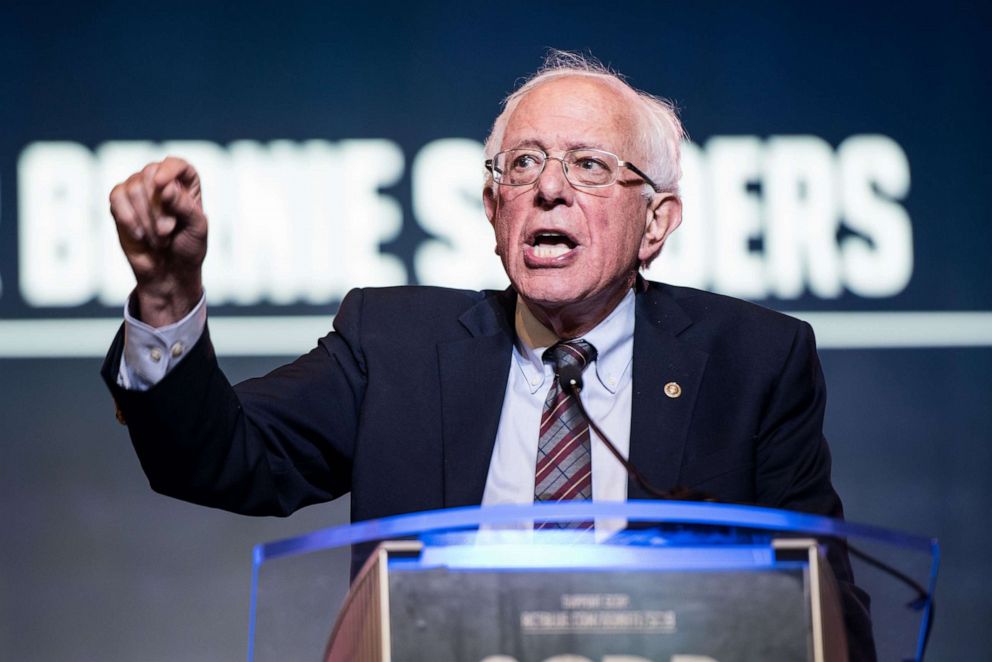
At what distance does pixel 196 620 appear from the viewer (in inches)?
118

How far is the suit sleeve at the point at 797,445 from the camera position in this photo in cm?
165

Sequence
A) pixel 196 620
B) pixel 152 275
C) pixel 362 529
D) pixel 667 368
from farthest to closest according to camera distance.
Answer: pixel 196 620, pixel 667 368, pixel 152 275, pixel 362 529

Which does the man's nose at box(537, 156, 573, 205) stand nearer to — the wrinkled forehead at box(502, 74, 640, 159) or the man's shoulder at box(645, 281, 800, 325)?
the wrinkled forehead at box(502, 74, 640, 159)

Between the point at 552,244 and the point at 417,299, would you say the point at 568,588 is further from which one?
the point at 417,299

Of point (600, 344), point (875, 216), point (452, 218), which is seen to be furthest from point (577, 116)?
point (875, 216)

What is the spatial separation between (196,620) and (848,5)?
7.31 ft

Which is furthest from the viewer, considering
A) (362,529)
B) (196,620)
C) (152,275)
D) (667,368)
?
(196,620)

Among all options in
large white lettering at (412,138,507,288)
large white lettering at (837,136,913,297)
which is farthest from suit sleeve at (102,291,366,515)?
large white lettering at (837,136,913,297)

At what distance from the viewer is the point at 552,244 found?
1772 mm

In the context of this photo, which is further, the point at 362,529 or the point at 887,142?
the point at 887,142

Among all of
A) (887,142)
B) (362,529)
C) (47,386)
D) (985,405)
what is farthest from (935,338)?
(362,529)

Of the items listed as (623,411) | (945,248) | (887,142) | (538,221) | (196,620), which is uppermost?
(887,142)

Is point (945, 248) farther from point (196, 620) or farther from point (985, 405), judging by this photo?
point (196, 620)

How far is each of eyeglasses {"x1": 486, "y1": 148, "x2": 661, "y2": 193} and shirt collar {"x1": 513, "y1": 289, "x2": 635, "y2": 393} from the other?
0.65 ft
